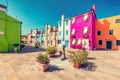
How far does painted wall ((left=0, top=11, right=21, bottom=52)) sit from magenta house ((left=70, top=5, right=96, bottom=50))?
47.5 ft

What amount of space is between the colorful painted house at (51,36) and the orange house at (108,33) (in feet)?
57.0

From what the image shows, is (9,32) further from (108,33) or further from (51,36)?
(51,36)

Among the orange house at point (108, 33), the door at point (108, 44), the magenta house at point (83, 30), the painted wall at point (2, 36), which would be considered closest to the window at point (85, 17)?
the magenta house at point (83, 30)

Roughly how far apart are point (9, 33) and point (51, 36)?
73.7 feet

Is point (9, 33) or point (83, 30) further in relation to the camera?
point (83, 30)

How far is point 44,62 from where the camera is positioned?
9477 millimetres

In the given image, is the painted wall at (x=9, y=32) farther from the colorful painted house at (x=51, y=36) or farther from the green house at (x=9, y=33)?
the colorful painted house at (x=51, y=36)

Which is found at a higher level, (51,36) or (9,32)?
(51,36)

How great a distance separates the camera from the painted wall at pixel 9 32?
21.2 m

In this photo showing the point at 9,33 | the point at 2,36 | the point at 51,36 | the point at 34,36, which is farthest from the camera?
the point at 34,36

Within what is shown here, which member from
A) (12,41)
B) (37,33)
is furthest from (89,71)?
(37,33)

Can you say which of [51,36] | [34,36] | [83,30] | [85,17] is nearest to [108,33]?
[83,30]

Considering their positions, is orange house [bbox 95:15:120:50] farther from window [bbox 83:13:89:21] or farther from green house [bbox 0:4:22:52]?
green house [bbox 0:4:22:52]

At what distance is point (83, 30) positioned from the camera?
28.0 m
